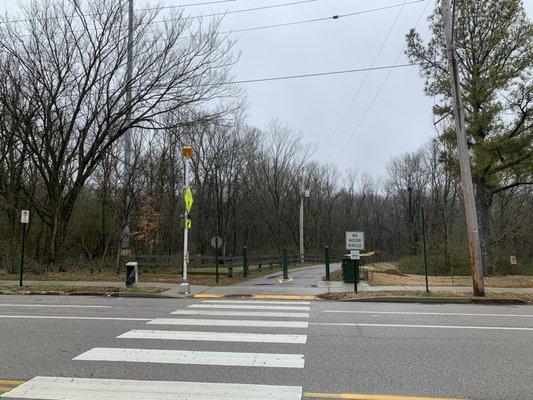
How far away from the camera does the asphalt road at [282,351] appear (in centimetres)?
585

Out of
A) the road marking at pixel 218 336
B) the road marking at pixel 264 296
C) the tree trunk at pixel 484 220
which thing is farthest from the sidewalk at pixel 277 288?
the tree trunk at pixel 484 220

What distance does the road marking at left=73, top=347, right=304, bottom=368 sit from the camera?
6.80 meters

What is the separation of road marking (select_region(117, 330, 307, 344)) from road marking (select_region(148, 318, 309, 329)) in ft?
3.01

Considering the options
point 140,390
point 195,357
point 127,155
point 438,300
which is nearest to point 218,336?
point 195,357

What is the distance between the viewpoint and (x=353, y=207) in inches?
3068

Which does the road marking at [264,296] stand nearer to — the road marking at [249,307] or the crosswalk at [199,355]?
the road marking at [249,307]

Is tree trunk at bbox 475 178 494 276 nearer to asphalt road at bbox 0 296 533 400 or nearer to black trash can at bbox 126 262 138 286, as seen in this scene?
asphalt road at bbox 0 296 533 400

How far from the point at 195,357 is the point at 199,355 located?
118mm

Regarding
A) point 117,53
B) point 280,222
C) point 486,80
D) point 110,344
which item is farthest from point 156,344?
point 280,222

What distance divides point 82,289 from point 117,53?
479 inches

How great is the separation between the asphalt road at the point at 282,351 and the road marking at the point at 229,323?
64 millimetres

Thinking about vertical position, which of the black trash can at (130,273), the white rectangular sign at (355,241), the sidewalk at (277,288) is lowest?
the sidewalk at (277,288)

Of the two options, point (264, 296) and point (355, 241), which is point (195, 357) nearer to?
point (264, 296)

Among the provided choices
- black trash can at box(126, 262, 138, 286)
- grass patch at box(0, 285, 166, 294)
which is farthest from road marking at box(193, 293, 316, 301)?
black trash can at box(126, 262, 138, 286)
